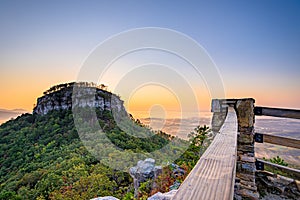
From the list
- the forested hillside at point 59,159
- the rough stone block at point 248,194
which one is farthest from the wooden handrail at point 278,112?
the forested hillside at point 59,159

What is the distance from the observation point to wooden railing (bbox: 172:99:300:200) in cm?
36

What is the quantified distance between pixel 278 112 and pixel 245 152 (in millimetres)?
636

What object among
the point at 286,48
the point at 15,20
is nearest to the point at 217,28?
the point at 286,48

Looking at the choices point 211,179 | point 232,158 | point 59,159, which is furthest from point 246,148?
point 59,159

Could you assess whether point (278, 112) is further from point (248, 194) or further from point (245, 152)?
point (248, 194)

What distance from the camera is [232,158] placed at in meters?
0.56

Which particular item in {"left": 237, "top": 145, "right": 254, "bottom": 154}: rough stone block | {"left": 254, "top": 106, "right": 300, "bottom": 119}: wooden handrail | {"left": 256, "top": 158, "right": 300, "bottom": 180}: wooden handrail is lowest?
{"left": 256, "top": 158, "right": 300, "bottom": 180}: wooden handrail

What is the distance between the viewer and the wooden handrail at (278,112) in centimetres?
207

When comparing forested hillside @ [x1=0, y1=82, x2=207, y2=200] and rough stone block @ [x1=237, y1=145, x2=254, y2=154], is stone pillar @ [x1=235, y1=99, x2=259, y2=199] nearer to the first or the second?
rough stone block @ [x1=237, y1=145, x2=254, y2=154]

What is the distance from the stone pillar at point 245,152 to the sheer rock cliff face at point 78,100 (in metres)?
34.2

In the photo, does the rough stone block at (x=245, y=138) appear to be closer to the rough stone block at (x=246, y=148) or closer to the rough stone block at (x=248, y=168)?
the rough stone block at (x=246, y=148)

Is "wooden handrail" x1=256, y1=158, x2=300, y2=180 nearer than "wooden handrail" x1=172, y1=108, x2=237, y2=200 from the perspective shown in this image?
No

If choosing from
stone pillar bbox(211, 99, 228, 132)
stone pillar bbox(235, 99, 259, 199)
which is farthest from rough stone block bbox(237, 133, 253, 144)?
stone pillar bbox(211, 99, 228, 132)

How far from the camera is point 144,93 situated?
35.6 ft
